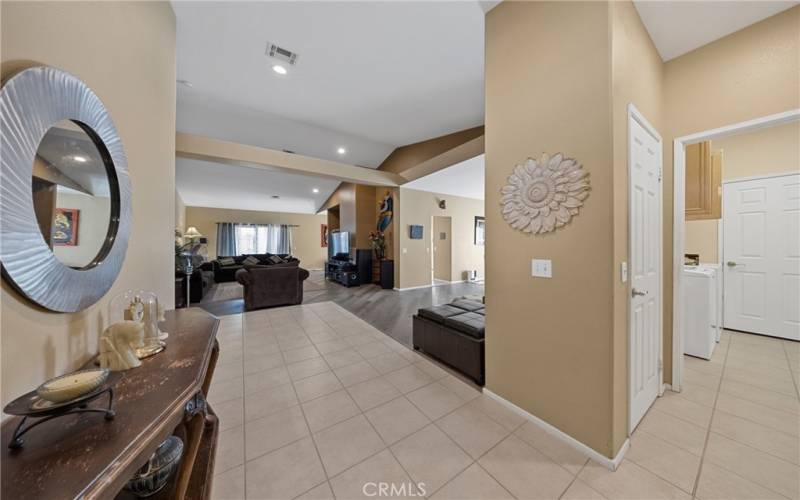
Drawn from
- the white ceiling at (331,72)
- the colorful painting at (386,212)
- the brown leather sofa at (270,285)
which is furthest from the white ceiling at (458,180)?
the brown leather sofa at (270,285)

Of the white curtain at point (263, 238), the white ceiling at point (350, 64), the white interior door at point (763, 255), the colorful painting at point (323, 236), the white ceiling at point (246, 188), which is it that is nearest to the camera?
the white ceiling at point (350, 64)

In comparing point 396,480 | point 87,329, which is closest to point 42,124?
point 87,329

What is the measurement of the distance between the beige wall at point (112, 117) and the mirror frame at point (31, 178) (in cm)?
5

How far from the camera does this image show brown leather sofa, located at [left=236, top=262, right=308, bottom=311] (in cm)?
466

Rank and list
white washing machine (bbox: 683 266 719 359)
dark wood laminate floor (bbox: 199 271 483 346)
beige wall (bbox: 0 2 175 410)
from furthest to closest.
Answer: dark wood laminate floor (bbox: 199 271 483 346), white washing machine (bbox: 683 266 719 359), beige wall (bbox: 0 2 175 410)

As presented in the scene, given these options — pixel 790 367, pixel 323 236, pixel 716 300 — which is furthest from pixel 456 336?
pixel 323 236

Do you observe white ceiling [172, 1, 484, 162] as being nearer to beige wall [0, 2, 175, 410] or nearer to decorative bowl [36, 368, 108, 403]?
beige wall [0, 2, 175, 410]

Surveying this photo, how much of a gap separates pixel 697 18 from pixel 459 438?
3310 mm

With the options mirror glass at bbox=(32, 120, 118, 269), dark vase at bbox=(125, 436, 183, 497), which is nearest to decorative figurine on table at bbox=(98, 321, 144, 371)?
mirror glass at bbox=(32, 120, 118, 269)

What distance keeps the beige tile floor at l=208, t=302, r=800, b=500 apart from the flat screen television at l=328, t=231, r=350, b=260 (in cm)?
534

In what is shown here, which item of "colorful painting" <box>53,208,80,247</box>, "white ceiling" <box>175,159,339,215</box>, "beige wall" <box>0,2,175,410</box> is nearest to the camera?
"beige wall" <box>0,2,175,410</box>

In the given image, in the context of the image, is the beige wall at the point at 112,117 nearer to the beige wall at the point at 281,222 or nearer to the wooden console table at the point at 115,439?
the wooden console table at the point at 115,439

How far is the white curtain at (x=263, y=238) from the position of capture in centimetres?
1041

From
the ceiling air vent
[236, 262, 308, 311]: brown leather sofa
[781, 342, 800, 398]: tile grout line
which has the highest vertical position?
the ceiling air vent
